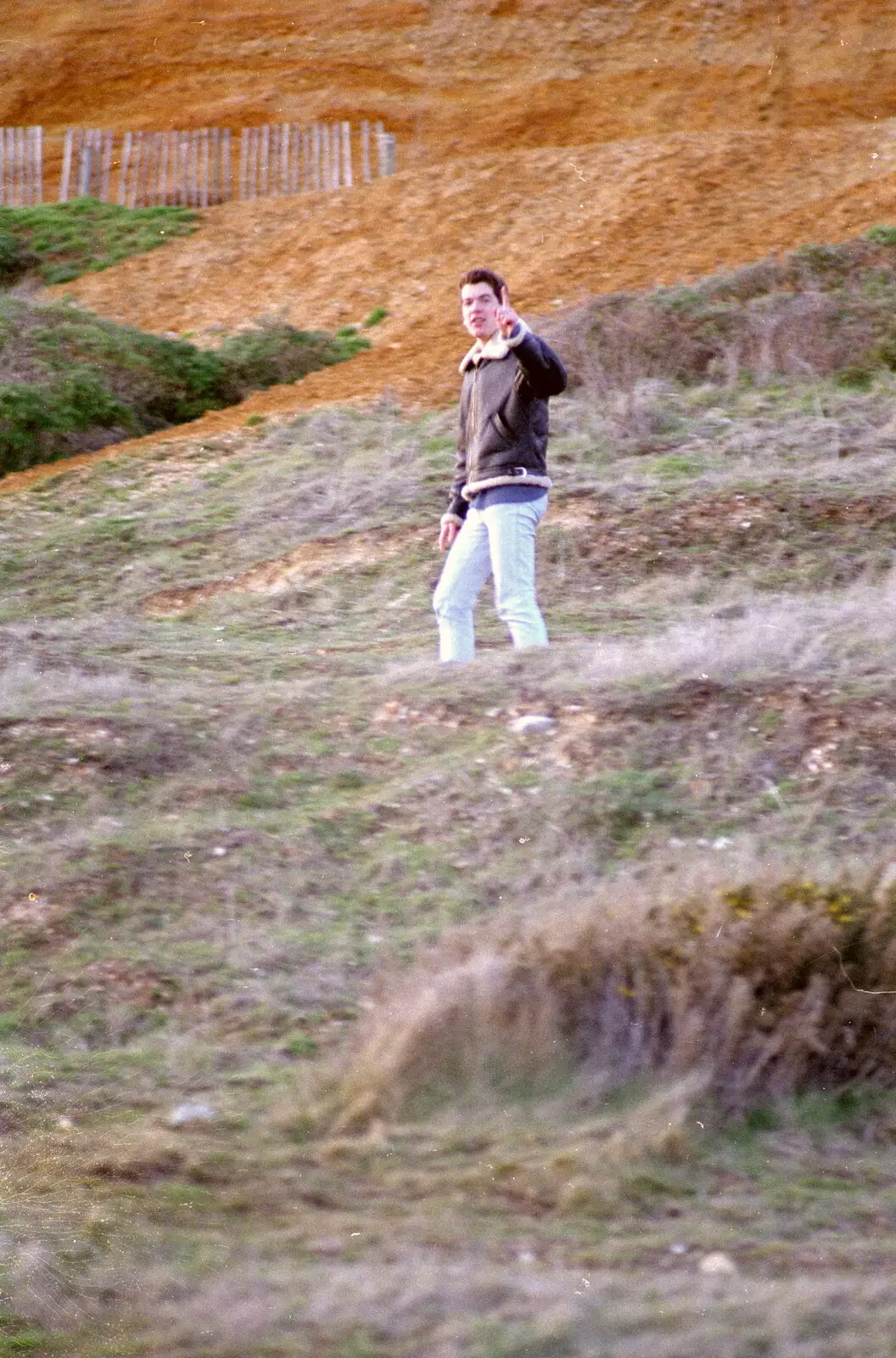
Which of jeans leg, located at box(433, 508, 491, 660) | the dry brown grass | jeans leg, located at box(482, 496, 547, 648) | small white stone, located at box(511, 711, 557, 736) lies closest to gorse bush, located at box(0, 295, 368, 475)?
jeans leg, located at box(433, 508, 491, 660)

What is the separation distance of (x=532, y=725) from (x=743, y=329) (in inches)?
267

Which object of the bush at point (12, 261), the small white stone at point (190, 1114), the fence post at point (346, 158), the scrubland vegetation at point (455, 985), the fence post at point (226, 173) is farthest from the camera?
the fence post at point (226, 173)

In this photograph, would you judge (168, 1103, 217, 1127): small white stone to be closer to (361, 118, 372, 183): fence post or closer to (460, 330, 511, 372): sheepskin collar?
(460, 330, 511, 372): sheepskin collar

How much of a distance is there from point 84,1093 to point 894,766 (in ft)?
8.38

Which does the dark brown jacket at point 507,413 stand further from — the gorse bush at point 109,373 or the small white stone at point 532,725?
the gorse bush at point 109,373

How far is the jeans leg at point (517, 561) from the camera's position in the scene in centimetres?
573

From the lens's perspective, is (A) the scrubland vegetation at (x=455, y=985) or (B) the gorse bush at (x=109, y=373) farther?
(B) the gorse bush at (x=109, y=373)

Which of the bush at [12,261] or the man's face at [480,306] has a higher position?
the bush at [12,261]

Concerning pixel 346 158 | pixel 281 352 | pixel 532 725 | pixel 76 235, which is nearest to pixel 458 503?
pixel 532 725

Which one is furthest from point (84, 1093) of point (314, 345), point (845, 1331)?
point (314, 345)

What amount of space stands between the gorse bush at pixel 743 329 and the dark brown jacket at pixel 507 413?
5088mm

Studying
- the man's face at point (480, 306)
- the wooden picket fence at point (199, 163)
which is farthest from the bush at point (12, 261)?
the man's face at point (480, 306)

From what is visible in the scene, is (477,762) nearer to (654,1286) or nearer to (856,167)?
(654,1286)

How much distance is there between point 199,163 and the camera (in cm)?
1866
